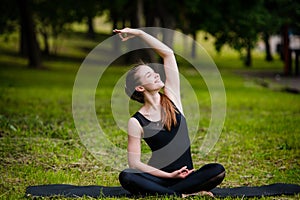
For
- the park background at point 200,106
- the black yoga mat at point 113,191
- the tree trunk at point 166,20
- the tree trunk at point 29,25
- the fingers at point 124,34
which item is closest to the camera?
the fingers at point 124,34

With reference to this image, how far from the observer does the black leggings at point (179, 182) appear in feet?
18.9

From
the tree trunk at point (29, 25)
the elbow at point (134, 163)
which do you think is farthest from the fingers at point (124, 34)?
the tree trunk at point (29, 25)

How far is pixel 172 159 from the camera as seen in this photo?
5805 mm

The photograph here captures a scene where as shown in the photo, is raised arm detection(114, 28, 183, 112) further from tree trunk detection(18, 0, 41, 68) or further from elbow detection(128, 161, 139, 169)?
tree trunk detection(18, 0, 41, 68)

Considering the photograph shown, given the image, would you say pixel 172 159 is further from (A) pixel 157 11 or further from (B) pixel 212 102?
(A) pixel 157 11

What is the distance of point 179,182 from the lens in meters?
5.86

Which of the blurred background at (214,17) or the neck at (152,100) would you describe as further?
the blurred background at (214,17)

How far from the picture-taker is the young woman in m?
5.73

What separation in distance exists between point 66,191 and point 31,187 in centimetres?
40

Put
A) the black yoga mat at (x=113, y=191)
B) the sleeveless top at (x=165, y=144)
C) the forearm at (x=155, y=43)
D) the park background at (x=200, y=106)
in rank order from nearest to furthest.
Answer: the sleeveless top at (x=165, y=144)
the forearm at (x=155, y=43)
the black yoga mat at (x=113, y=191)
the park background at (x=200, y=106)

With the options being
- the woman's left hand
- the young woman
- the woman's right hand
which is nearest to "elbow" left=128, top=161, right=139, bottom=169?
the young woman

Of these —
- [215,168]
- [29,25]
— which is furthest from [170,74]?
[29,25]

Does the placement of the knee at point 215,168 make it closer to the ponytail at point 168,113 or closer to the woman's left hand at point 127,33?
the ponytail at point 168,113

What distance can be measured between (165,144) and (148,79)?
1.94ft
